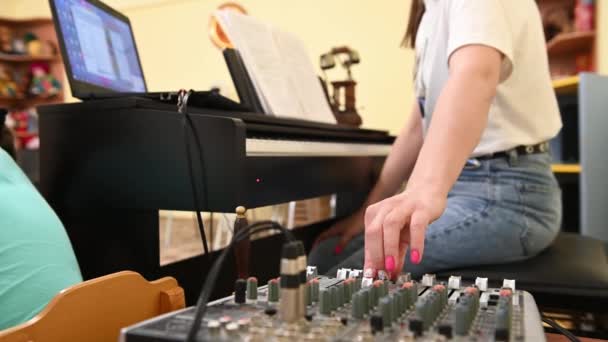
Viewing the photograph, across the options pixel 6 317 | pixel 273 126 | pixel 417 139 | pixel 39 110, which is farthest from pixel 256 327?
pixel 417 139

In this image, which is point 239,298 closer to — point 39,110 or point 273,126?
point 273,126

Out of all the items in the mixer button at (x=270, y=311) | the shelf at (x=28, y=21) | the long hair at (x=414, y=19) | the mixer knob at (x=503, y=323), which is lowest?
the mixer knob at (x=503, y=323)

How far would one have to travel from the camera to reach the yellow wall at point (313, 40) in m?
4.35

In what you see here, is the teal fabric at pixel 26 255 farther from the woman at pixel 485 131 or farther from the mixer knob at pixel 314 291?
the woman at pixel 485 131

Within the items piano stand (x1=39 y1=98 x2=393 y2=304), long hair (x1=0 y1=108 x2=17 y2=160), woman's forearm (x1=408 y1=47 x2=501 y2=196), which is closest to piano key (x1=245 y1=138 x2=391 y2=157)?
piano stand (x1=39 y1=98 x2=393 y2=304)

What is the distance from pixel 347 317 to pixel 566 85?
2.30m

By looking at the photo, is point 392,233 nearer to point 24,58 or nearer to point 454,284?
point 454,284

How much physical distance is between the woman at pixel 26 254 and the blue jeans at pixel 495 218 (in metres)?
0.51

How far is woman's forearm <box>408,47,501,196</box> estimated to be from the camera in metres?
0.76

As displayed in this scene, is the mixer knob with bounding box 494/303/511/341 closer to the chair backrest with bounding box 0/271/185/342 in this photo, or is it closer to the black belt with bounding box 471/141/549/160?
the chair backrest with bounding box 0/271/185/342

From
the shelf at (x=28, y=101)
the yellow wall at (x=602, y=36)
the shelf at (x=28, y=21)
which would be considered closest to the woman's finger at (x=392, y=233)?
the yellow wall at (x=602, y=36)

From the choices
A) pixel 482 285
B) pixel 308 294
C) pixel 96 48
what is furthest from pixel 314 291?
pixel 96 48

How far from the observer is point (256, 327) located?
1.60ft

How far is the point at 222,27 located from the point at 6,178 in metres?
0.86
